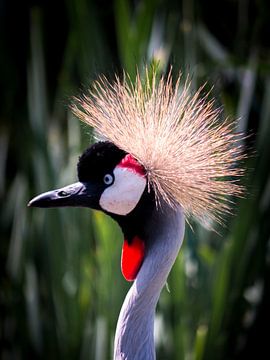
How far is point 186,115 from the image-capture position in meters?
1.84

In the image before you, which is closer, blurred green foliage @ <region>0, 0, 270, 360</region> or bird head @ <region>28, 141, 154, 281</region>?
bird head @ <region>28, 141, 154, 281</region>

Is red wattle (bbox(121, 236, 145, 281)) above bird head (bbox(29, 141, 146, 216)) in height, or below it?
below

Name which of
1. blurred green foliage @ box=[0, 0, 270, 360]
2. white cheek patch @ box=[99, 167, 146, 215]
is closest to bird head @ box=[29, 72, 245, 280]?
white cheek patch @ box=[99, 167, 146, 215]

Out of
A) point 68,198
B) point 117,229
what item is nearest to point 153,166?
point 68,198

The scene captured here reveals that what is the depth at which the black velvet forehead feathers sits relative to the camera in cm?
181

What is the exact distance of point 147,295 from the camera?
70.4 inches

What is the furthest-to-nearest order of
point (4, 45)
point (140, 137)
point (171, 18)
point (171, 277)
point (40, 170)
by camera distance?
point (4, 45)
point (171, 18)
point (40, 170)
point (171, 277)
point (140, 137)

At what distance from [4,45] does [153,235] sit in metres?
2.23

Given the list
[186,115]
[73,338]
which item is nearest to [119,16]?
[73,338]

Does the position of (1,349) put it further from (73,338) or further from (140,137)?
(140,137)

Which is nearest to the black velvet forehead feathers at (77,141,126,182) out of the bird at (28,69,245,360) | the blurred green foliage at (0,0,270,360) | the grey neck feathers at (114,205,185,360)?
the bird at (28,69,245,360)

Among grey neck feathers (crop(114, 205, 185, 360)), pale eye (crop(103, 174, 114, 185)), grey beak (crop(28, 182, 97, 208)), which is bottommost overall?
grey neck feathers (crop(114, 205, 185, 360))

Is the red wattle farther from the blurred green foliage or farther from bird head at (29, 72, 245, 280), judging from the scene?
the blurred green foliage

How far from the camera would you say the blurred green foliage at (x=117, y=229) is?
2.92 metres
